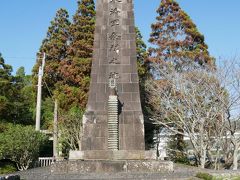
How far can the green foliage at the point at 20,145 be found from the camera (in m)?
14.1

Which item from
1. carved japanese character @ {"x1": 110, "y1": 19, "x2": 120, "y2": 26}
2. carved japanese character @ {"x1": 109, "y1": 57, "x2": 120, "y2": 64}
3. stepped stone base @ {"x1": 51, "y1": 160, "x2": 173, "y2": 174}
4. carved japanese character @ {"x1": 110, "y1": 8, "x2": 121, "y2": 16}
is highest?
carved japanese character @ {"x1": 110, "y1": 8, "x2": 121, "y2": 16}

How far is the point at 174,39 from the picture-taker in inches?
781

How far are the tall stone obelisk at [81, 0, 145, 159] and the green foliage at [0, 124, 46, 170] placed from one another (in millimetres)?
4388

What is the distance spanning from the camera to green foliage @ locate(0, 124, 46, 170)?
46.3ft

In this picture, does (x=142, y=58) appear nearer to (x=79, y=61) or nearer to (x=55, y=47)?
(x=79, y=61)

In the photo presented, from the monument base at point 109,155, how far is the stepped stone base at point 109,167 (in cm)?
112


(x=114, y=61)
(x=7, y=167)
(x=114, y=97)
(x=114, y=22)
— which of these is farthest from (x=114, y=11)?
(x=7, y=167)

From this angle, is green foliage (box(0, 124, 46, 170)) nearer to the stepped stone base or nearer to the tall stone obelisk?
the tall stone obelisk

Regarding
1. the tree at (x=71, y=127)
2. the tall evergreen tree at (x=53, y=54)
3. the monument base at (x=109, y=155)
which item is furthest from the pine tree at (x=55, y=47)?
the monument base at (x=109, y=155)

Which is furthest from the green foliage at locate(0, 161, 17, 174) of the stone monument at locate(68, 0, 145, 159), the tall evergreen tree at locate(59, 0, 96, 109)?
the tall evergreen tree at locate(59, 0, 96, 109)

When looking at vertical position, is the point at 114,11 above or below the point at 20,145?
above

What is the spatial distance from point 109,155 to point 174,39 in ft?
36.0

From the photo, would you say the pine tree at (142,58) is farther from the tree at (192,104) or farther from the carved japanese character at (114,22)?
the carved japanese character at (114,22)

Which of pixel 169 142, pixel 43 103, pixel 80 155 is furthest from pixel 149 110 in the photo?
pixel 43 103
